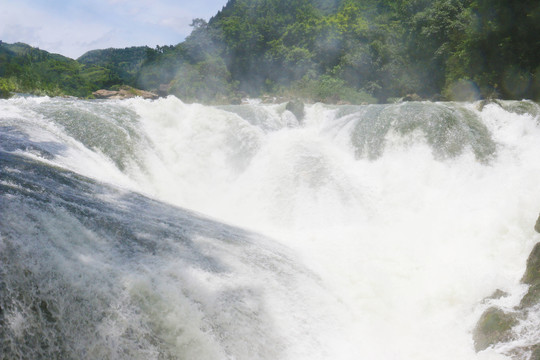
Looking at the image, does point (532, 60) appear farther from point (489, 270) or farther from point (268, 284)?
point (268, 284)

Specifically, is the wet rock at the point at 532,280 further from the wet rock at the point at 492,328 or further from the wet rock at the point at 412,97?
the wet rock at the point at 412,97

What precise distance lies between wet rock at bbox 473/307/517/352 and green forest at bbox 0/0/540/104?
1202 centimetres

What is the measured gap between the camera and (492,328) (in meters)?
3.99

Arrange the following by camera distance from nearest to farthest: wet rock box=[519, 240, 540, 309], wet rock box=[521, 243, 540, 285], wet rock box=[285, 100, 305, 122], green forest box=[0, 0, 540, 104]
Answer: wet rock box=[519, 240, 540, 309] → wet rock box=[521, 243, 540, 285] → wet rock box=[285, 100, 305, 122] → green forest box=[0, 0, 540, 104]

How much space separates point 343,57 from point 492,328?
2547 centimetres

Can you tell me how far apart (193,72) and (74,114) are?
19.6 m

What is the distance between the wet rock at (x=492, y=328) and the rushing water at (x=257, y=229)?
0.38 feet

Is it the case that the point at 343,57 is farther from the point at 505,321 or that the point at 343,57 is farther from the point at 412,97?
the point at 505,321

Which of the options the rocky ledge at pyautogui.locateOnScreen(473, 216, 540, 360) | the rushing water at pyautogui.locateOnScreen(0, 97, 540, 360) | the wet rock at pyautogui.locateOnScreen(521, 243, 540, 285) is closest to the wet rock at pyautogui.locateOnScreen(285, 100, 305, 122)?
the rushing water at pyautogui.locateOnScreen(0, 97, 540, 360)

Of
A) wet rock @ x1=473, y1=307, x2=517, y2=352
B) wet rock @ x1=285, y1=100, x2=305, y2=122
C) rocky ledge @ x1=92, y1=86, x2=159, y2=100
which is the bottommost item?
wet rock @ x1=473, y1=307, x2=517, y2=352

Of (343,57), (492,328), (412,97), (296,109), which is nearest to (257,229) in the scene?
(492,328)

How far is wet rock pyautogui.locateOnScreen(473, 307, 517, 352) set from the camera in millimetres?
3848

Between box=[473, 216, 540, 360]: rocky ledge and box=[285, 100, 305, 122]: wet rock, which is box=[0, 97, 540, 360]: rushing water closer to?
box=[473, 216, 540, 360]: rocky ledge

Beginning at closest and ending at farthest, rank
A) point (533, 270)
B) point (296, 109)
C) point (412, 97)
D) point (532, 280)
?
point (532, 280) → point (533, 270) → point (296, 109) → point (412, 97)
